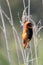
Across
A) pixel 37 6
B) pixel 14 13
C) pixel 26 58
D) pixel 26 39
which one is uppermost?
pixel 26 39

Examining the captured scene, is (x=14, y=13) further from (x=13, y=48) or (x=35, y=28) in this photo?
(x=35, y=28)

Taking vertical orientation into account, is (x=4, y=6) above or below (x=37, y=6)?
above

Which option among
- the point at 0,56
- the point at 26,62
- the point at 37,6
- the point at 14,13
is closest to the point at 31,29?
the point at 26,62

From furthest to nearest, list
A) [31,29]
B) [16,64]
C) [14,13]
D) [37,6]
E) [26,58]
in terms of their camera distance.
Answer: [37,6]
[14,13]
[16,64]
[26,58]
[31,29]

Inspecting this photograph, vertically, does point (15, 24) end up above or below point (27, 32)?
below

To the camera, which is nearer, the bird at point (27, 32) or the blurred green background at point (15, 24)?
the bird at point (27, 32)

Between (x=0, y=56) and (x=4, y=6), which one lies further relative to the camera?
(x=4, y=6)

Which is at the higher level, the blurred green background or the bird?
the bird

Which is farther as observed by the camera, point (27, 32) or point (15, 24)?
point (15, 24)

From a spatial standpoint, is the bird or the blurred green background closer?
the bird

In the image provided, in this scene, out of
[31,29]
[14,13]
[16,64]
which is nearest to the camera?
[31,29]

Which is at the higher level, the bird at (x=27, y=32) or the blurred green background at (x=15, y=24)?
the bird at (x=27, y=32)
